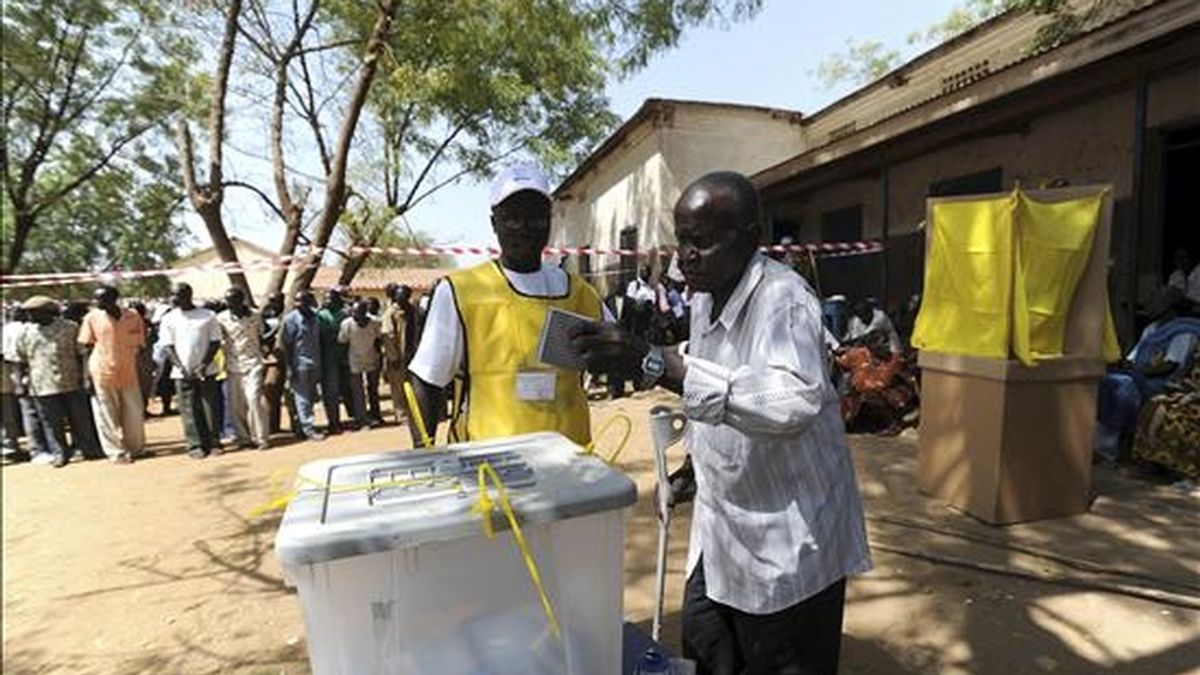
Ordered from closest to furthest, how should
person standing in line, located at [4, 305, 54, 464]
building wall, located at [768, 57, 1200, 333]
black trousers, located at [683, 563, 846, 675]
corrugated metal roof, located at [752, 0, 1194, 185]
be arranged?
→ black trousers, located at [683, 563, 846, 675], building wall, located at [768, 57, 1200, 333], person standing in line, located at [4, 305, 54, 464], corrugated metal roof, located at [752, 0, 1194, 185]

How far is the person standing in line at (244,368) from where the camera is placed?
7.68 metres

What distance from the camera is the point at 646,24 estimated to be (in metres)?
9.38

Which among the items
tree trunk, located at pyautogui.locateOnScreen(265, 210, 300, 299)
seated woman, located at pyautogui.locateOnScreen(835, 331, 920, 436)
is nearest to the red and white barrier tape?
tree trunk, located at pyautogui.locateOnScreen(265, 210, 300, 299)

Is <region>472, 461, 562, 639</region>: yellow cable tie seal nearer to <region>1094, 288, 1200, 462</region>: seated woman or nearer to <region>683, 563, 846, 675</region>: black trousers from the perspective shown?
<region>683, 563, 846, 675</region>: black trousers

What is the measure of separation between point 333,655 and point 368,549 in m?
0.20

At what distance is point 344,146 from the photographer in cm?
857

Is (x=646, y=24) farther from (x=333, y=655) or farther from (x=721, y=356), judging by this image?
(x=333, y=655)

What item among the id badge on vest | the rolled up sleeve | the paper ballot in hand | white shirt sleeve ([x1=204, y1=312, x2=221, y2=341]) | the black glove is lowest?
the black glove

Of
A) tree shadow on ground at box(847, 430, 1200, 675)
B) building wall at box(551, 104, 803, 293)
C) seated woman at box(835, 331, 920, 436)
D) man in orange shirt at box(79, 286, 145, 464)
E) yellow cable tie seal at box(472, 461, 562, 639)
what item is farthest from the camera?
building wall at box(551, 104, 803, 293)

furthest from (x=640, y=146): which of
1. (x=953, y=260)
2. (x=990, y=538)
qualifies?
(x=990, y=538)

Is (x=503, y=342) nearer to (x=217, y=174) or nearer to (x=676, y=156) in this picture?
(x=217, y=174)

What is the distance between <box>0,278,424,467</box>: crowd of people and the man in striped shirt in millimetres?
7158

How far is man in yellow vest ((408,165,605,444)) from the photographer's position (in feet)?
6.83

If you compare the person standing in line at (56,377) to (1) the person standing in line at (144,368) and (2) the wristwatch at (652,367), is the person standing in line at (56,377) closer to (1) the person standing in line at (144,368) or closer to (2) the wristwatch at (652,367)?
(1) the person standing in line at (144,368)
